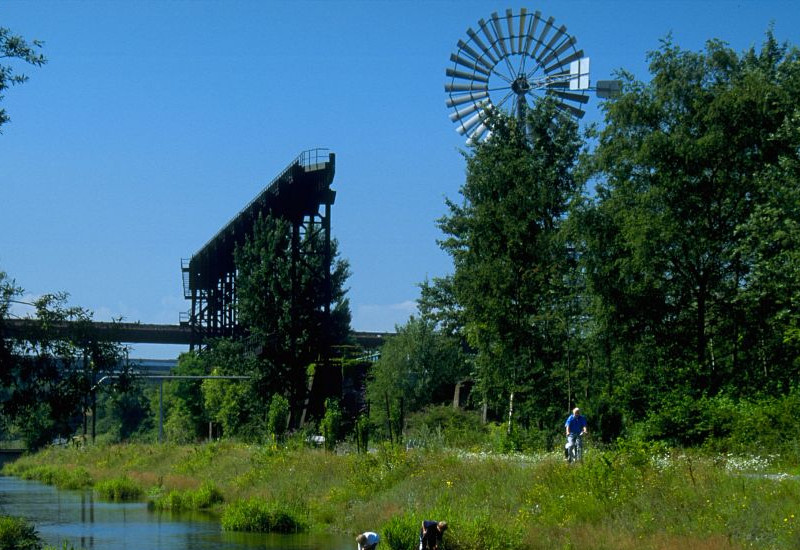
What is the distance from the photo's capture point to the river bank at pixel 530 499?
19812 mm

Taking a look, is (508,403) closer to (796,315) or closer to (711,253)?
(711,253)

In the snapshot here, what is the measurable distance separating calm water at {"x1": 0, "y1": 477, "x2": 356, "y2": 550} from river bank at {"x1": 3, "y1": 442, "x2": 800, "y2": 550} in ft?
4.06

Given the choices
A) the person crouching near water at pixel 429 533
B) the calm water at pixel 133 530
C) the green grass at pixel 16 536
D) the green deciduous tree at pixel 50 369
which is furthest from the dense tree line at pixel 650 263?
the person crouching near water at pixel 429 533

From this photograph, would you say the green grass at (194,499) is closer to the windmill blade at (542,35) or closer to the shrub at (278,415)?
the shrub at (278,415)

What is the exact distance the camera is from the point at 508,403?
44188mm

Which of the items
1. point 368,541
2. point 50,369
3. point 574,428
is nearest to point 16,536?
point 50,369

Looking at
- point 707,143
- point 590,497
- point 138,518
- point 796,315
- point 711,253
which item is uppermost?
point 707,143

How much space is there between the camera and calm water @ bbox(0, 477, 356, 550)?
2847 cm

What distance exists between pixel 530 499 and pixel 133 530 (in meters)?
14.6

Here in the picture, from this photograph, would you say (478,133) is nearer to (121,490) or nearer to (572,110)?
(572,110)

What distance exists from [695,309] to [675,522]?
66.9ft

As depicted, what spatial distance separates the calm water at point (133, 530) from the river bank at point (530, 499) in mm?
1237

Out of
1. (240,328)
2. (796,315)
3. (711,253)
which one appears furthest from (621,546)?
(240,328)

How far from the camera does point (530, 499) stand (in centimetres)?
2431
